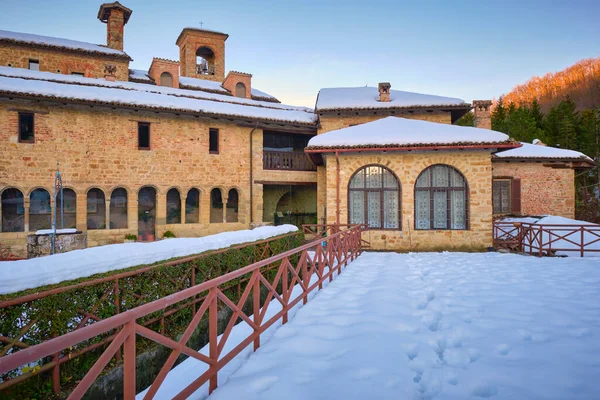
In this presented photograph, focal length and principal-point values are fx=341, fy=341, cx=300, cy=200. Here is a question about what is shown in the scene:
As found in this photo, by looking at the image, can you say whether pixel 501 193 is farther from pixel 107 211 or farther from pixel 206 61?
pixel 206 61

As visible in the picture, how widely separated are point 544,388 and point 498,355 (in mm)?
647

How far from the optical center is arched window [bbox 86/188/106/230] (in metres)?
15.5

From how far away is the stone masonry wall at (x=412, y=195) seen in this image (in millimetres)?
11719

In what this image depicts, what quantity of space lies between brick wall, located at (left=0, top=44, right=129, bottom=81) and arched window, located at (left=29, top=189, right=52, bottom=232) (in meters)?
8.96

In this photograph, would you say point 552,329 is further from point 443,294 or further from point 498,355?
point 443,294

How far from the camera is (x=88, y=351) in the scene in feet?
14.7

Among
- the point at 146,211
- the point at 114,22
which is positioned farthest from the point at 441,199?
the point at 114,22

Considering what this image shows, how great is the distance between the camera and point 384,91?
789 inches

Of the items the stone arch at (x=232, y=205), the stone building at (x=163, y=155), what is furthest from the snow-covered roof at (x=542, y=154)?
the stone arch at (x=232, y=205)

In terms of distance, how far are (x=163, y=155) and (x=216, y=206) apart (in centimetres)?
390

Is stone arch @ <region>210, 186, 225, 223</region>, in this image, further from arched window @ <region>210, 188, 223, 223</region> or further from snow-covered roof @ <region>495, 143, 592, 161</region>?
snow-covered roof @ <region>495, 143, 592, 161</region>

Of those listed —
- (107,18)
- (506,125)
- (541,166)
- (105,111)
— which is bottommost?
(541,166)

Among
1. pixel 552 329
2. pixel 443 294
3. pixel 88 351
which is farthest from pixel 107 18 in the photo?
pixel 552 329

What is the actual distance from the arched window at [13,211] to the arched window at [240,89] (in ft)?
47.1
